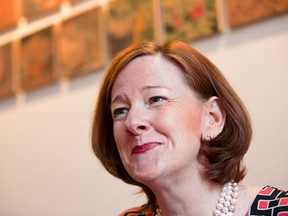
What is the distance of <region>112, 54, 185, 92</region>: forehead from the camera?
124 centimetres

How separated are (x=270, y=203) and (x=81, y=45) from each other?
1614 mm

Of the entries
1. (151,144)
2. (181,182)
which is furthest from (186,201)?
(151,144)

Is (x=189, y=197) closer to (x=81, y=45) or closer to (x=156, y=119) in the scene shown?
(x=156, y=119)

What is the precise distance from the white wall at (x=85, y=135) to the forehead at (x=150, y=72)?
67cm

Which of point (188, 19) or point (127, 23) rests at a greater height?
point (127, 23)

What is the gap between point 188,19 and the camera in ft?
6.84

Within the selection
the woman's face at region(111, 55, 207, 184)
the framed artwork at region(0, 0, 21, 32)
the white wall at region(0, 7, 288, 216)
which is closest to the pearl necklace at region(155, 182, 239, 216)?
the woman's face at region(111, 55, 207, 184)

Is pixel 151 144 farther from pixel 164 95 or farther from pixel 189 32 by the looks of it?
pixel 189 32

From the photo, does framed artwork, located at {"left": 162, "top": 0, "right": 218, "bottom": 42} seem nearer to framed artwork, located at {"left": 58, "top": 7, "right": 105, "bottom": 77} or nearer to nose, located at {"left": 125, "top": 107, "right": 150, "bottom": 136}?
framed artwork, located at {"left": 58, "top": 7, "right": 105, "bottom": 77}

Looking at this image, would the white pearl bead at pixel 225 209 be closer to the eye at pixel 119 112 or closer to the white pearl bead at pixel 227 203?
the white pearl bead at pixel 227 203

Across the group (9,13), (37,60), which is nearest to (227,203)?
(37,60)

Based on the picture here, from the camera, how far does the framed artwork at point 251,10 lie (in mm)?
1786

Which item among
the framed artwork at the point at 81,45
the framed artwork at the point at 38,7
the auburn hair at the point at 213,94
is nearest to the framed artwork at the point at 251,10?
the auburn hair at the point at 213,94

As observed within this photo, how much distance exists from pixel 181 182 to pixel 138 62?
371 mm
